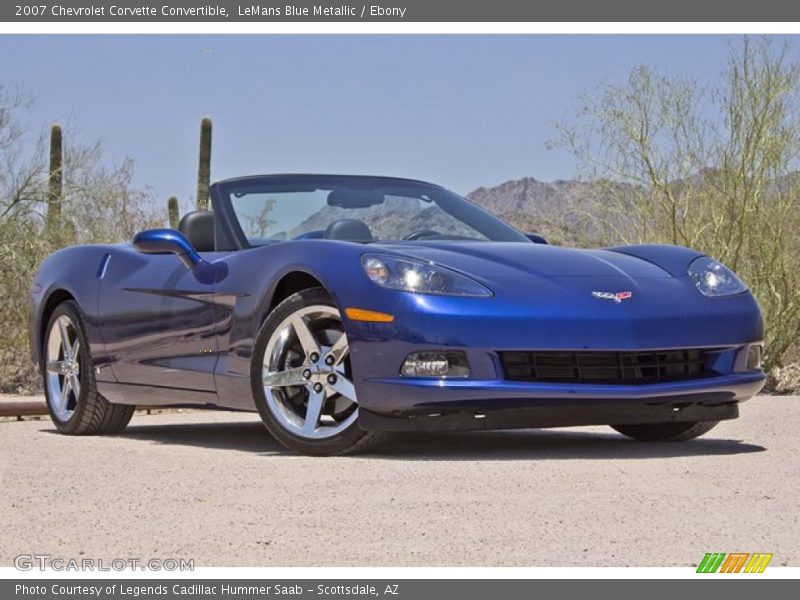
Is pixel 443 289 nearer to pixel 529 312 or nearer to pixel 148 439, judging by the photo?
pixel 529 312

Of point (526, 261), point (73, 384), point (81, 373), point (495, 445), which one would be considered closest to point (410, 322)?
point (526, 261)

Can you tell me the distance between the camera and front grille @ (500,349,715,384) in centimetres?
653

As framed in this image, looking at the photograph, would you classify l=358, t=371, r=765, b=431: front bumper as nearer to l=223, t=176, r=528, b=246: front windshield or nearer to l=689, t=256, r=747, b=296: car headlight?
l=689, t=256, r=747, b=296: car headlight

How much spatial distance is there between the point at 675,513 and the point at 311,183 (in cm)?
365

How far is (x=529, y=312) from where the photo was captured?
6504 millimetres

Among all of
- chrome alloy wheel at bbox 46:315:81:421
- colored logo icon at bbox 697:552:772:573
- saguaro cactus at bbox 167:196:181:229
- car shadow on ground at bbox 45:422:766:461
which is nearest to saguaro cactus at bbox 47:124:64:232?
saguaro cactus at bbox 167:196:181:229

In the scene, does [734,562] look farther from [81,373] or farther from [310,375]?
[81,373]

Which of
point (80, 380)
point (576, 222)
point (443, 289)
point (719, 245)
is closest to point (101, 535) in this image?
point (443, 289)

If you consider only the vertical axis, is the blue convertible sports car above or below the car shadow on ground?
above

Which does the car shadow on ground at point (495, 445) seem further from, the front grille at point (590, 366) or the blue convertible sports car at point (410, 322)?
the front grille at point (590, 366)

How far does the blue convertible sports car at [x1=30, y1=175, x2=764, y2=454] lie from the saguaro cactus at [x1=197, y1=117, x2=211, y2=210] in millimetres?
16256

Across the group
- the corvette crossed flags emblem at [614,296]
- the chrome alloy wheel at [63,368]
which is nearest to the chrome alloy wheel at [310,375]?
the corvette crossed flags emblem at [614,296]

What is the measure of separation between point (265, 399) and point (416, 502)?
6.16ft

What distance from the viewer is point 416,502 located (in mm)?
5266
